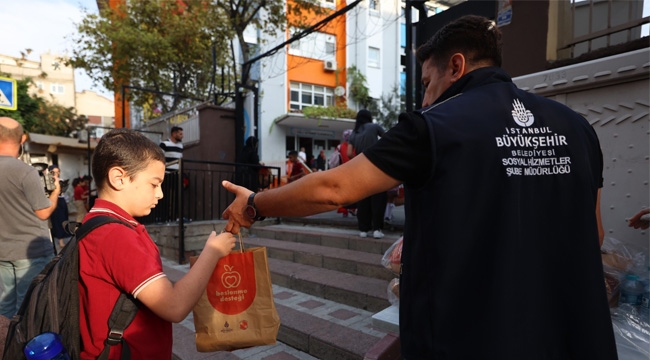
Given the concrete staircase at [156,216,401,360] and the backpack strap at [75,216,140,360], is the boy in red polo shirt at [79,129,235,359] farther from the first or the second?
the concrete staircase at [156,216,401,360]

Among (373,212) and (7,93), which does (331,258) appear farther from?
(7,93)

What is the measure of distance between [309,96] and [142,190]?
862 inches

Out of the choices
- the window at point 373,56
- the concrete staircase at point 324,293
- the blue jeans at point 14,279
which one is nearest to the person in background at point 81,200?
the concrete staircase at point 324,293

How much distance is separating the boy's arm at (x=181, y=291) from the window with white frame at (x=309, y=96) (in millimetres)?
20933

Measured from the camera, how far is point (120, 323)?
129 centimetres

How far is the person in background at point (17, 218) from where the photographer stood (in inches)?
→ 111

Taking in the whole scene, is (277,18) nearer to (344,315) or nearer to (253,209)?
(344,315)

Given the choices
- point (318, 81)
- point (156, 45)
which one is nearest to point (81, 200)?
point (156, 45)

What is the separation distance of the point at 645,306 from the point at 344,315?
2.50 meters

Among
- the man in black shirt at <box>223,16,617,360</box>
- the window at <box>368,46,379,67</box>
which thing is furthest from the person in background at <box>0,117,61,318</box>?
the window at <box>368,46,379,67</box>

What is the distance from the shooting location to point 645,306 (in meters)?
2.08

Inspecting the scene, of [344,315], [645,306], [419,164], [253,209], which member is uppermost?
[419,164]

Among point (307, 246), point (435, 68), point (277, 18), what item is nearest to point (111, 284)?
point (435, 68)

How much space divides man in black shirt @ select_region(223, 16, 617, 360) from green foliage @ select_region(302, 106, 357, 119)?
64.2ft
